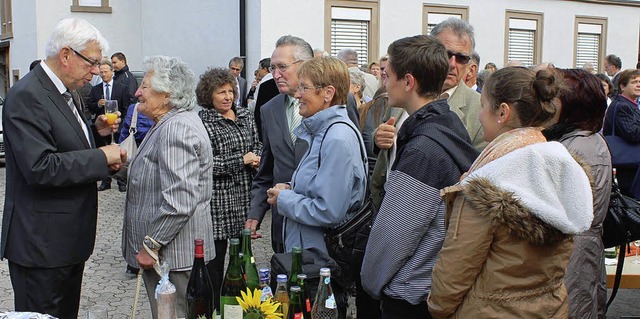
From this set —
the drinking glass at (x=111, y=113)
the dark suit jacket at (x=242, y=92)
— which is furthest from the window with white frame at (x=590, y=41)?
the drinking glass at (x=111, y=113)

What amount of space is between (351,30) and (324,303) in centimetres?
1256

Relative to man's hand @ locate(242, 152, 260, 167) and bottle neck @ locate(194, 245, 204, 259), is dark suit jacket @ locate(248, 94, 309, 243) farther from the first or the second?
bottle neck @ locate(194, 245, 204, 259)

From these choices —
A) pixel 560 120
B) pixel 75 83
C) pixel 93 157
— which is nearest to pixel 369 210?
pixel 560 120

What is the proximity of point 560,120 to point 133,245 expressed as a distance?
2399 millimetres

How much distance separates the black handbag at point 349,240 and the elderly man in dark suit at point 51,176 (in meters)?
1.21

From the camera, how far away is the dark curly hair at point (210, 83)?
16.4ft

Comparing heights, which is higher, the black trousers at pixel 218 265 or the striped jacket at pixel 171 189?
the striped jacket at pixel 171 189

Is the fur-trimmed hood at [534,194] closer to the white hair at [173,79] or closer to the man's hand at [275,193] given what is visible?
the man's hand at [275,193]

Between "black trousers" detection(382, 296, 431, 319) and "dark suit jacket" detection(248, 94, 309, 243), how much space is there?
4.72 feet

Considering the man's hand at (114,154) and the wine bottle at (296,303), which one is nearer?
the wine bottle at (296,303)

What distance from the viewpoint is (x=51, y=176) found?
10.2ft

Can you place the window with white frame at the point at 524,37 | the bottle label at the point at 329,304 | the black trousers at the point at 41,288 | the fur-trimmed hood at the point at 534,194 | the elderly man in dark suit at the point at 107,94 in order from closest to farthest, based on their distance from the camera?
the fur-trimmed hood at the point at 534,194, the bottle label at the point at 329,304, the black trousers at the point at 41,288, the elderly man in dark suit at the point at 107,94, the window with white frame at the point at 524,37

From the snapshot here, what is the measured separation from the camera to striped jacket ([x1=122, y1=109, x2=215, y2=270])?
11.2ft

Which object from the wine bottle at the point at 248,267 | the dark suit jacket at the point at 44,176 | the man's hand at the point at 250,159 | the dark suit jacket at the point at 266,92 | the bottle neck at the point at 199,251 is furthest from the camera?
the dark suit jacket at the point at 266,92
